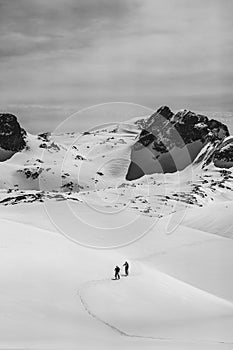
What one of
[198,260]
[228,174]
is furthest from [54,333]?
[228,174]

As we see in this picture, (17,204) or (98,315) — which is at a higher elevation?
(17,204)

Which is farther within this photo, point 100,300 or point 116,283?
point 116,283

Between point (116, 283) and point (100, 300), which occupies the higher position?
point (116, 283)

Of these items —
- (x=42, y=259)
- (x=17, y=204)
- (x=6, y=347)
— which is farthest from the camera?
(x=17, y=204)

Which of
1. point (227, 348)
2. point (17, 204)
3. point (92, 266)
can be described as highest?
point (17, 204)

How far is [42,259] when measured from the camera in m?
40.4

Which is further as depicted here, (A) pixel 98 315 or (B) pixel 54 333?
(A) pixel 98 315

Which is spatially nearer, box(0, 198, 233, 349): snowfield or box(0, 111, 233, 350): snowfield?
box(0, 198, 233, 349): snowfield

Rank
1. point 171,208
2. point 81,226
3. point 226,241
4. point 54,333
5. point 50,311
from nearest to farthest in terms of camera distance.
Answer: point 54,333 < point 50,311 < point 226,241 < point 81,226 < point 171,208

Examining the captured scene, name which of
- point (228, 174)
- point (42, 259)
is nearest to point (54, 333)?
point (42, 259)

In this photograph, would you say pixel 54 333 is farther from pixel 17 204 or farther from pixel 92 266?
pixel 17 204

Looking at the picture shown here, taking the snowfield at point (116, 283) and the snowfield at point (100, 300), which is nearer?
the snowfield at point (100, 300)

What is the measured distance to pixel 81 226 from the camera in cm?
7450

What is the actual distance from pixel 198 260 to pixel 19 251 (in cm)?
2324
